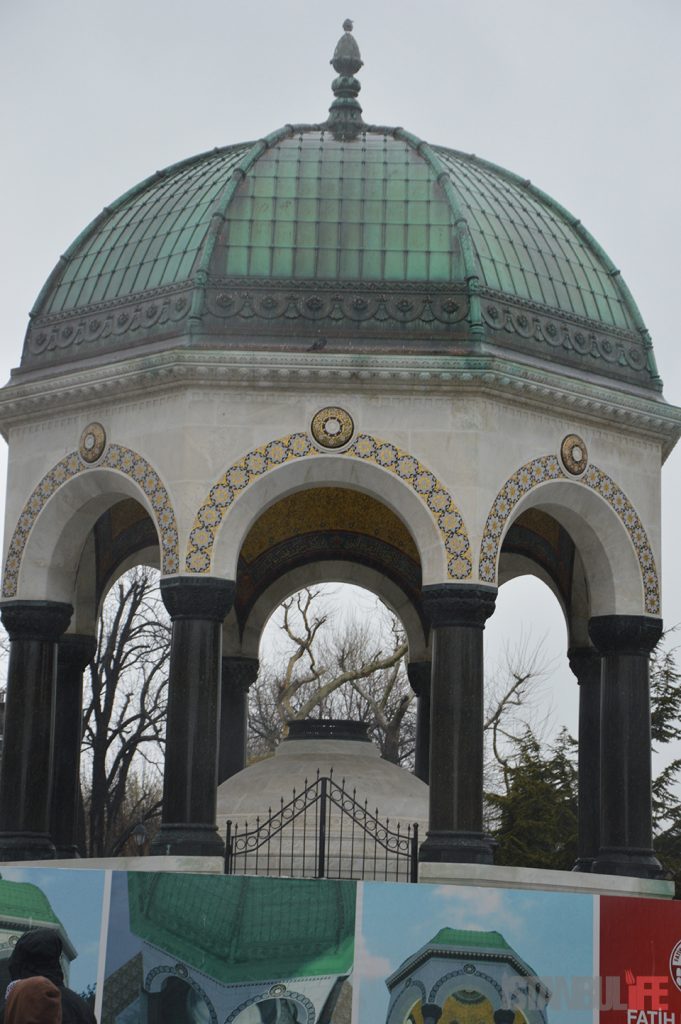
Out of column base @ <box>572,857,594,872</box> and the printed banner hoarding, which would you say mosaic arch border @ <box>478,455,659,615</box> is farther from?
the printed banner hoarding

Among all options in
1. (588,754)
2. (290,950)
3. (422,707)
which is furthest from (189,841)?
(422,707)

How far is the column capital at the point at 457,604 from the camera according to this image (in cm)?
1881

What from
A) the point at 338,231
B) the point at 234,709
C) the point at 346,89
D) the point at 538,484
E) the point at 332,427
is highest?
the point at 346,89

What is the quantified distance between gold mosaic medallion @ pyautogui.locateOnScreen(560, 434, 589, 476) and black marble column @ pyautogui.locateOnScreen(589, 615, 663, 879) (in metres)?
1.68

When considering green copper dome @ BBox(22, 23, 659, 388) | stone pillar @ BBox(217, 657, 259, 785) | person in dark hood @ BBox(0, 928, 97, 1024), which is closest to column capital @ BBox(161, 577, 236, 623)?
green copper dome @ BBox(22, 23, 659, 388)

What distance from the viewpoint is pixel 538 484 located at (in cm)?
1967

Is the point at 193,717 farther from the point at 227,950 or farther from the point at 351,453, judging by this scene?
the point at 227,950

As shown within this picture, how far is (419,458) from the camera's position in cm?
1908

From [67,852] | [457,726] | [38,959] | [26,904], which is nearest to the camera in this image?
[38,959]

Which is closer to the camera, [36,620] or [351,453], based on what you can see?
[351,453]

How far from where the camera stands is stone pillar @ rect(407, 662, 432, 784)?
77.8ft

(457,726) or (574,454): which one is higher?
(574,454)

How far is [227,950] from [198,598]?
4334 millimetres

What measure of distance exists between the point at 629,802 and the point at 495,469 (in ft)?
12.8
